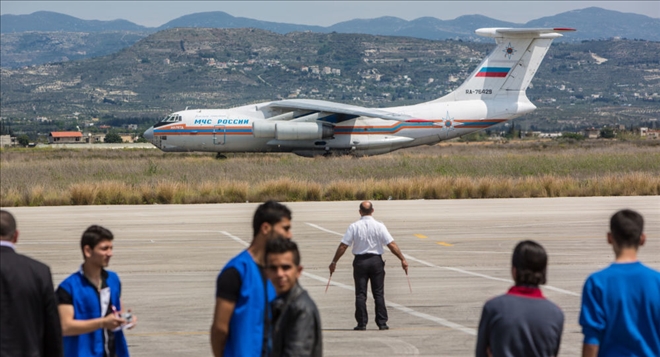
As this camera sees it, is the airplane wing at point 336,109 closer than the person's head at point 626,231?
No

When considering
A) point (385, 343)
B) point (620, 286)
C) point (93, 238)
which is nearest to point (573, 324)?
point (385, 343)

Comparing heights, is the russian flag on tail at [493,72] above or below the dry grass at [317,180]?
above

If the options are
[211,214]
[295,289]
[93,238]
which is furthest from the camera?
[211,214]

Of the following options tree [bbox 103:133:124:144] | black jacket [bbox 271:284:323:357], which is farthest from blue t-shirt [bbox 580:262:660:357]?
tree [bbox 103:133:124:144]

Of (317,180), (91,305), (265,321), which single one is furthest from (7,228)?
(317,180)

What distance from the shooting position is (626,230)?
5.88 meters

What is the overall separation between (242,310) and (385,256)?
12.0 meters

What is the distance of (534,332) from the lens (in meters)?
5.64

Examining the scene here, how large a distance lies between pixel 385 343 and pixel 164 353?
2280 mm

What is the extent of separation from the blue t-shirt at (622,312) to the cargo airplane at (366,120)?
38.3 meters

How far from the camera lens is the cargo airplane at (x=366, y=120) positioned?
147 feet

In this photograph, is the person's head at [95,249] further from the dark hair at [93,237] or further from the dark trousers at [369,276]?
the dark trousers at [369,276]

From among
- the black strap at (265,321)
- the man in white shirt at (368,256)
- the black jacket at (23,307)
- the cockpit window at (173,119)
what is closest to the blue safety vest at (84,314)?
the black jacket at (23,307)

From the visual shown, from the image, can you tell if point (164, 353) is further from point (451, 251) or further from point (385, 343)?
point (451, 251)
